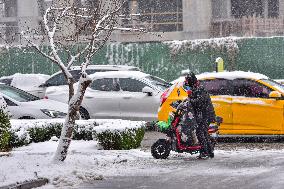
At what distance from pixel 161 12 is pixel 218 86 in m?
31.5

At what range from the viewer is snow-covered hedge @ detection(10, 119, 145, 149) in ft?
49.0

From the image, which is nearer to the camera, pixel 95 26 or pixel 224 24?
pixel 95 26

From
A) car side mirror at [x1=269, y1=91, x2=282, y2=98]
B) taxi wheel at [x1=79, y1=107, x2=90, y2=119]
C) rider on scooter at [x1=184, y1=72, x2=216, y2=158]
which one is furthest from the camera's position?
taxi wheel at [x1=79, y1=107, x2=90, y2=119]

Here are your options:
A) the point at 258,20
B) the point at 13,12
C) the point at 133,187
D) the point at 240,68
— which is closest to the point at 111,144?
the point at 133,187

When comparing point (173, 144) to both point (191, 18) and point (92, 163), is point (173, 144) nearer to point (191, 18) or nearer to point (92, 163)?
point (92, 163)

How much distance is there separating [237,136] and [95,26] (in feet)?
16.1

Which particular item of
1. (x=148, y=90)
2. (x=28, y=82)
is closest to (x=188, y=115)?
(x=148, y=90)

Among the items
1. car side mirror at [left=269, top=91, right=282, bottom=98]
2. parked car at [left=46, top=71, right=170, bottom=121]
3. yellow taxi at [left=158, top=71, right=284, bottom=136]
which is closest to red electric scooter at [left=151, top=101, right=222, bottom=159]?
yellow taxi at [left=158, top=71, right=284, bottom=136]

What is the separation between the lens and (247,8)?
4781 cm

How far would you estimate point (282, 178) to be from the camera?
37.5ft

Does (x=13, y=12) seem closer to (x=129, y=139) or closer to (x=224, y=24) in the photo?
(x=224, y=24)

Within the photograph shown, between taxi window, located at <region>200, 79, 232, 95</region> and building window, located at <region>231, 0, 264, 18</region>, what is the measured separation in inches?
1218

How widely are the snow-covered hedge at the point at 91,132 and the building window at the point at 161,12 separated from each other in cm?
3157

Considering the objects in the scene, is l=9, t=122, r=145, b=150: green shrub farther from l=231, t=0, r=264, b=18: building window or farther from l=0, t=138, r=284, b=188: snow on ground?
Result: l=231, t=0, r=264, b=18: building window
